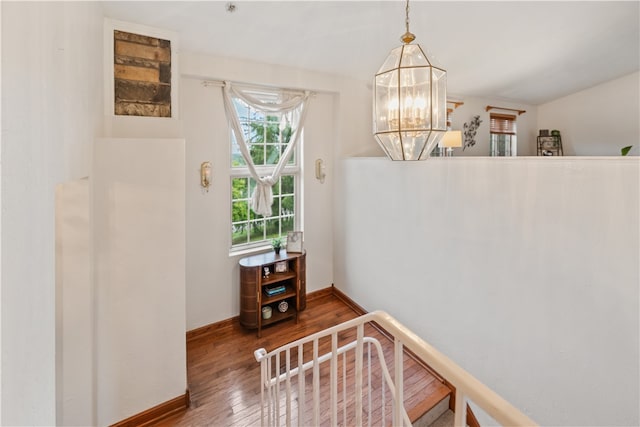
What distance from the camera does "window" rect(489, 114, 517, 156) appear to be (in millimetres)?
5156

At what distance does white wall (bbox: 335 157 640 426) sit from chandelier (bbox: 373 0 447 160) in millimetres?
1028

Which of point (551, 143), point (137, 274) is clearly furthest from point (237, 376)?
point (551, 143)

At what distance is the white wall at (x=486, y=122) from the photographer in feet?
15.8

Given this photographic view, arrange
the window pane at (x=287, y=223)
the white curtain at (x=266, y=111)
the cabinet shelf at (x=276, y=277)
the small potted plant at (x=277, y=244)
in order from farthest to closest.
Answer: the window pane at (x=287, y=223) → the small potted plant at (x=277, y=244) → the cabinet shelf at (x=276, y=277) → the white curtain at (x=266, y=111)

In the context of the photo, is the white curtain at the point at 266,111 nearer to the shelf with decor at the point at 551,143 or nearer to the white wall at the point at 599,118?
the shelf with decor at the point at 551,143

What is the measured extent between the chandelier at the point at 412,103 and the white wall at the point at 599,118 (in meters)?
5.13

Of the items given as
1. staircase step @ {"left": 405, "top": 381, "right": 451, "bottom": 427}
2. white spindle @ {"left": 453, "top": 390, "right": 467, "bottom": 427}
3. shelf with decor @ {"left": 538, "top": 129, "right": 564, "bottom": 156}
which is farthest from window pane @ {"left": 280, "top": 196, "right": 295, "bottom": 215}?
shelf with decor @ {"left": 538, "top": 129, "right": 564, "bottom": 156}

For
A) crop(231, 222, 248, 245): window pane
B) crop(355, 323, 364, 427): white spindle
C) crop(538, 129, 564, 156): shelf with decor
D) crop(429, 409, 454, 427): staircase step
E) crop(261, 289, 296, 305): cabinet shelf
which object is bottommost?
crop(429, 409, 454, 427): staircase step

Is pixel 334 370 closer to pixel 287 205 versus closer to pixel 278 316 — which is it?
pixel 278 316

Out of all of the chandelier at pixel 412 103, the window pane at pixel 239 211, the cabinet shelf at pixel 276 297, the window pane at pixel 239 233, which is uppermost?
the chandelier at pixel 412 103

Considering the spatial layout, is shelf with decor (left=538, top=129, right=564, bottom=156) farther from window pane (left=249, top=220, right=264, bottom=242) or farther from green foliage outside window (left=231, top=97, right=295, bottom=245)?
window pane (left=249, top=220, right=264, bottom=242)

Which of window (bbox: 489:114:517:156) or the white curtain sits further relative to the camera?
window (bbox: 489:114:517:156)

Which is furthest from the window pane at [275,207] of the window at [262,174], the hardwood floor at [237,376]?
the hardwood floor at [237,376]

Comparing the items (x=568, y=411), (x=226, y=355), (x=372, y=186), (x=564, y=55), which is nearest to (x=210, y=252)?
(x=226, y=355)
